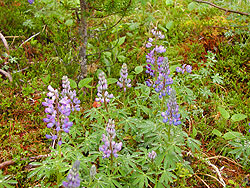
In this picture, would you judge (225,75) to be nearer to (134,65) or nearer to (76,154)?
(134,65)

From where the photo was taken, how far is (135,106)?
329 centimetres

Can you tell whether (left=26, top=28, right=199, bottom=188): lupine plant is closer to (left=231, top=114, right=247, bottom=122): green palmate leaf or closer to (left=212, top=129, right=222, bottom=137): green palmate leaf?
(left=212, top=129, right=222, bottom=137): green palmate leaf

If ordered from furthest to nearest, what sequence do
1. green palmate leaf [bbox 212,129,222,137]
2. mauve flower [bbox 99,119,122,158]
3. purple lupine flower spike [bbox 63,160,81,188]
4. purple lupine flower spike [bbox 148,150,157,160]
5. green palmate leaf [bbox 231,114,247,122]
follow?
1. green palmate leaf [bbox 231,114,247,122]
2. green palmate leaf [bbox 212,129,222,137]
3. purple lupine flower spike [bbox 148,150,157,160]
4. mauve flower [bbox 99,119,122,158]
5. purple lupine flower spike [bbox 63,160,81,188]

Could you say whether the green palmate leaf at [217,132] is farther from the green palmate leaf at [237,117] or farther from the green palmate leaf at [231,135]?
the green palmate leaf at [237,117]

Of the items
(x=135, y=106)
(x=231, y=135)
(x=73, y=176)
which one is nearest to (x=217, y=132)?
(x=231, y=135)

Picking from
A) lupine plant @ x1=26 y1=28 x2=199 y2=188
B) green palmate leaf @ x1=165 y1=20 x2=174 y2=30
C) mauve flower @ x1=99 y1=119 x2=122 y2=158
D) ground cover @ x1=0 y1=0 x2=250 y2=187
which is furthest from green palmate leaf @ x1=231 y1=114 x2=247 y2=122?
green palmate leaf @ x1=165 y1=20 x2=174 y2=30

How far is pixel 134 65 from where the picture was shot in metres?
4.61

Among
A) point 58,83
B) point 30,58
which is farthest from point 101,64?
point 30,58

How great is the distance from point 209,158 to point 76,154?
1.74 m

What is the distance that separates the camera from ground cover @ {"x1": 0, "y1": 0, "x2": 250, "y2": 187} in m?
2.53

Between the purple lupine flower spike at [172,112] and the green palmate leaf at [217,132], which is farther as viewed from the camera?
the green palmate leaf at [217,132]

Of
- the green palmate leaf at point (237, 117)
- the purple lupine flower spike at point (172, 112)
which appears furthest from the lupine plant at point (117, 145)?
the green palmate leaf at point (237, 117)

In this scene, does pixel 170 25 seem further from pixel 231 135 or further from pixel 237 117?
pixel 231 135

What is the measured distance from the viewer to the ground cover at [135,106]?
2.53m
